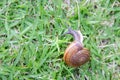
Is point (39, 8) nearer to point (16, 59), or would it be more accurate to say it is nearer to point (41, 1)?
point (41, 1)

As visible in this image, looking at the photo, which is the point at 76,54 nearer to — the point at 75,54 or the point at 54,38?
the point at 75,54

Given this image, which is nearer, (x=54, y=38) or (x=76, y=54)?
(x=76, y=54)

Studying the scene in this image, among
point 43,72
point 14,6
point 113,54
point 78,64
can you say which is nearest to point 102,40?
point 113,54

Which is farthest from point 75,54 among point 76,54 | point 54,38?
point 54,38

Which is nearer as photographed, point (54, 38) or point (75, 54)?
point (75, 54)
